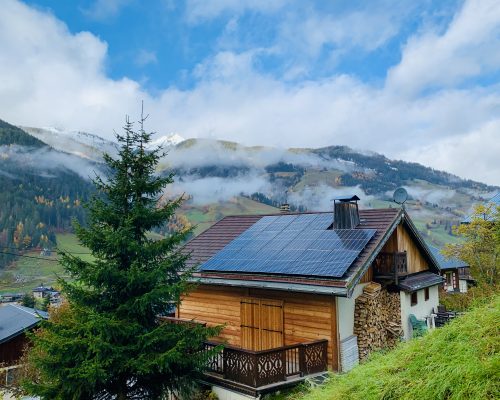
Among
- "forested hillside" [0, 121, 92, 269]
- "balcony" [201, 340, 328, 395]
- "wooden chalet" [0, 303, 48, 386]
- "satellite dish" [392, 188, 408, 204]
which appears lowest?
"wooden chalet" [0, 303, 48, 386]

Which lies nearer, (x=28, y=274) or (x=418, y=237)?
(x=418, y=237)

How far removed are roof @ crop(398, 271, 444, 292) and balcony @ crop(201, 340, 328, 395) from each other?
17.9 ft

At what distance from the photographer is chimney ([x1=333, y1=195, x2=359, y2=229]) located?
15.9 meters

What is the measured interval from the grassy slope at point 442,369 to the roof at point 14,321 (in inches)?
1164

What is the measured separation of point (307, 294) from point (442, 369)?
9.47 m

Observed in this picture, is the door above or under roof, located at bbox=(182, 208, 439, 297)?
under

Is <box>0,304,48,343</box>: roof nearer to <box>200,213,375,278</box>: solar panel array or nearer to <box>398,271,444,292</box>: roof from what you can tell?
<box>200,213,375,278</box>: solar panel array

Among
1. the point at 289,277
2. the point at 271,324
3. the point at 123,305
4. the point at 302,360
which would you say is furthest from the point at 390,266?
the point at 123,305

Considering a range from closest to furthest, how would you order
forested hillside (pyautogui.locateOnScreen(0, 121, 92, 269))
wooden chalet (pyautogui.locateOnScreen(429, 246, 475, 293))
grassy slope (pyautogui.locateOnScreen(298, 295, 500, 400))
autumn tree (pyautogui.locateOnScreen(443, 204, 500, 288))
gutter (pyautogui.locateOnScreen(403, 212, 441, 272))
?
1. grassy slope (pyautogui.locateOnScreen(298, 295, 500, 400))
2. gutter (pyautogui.locateOnScreen(403, 212, 441, 272))
3. autumn tree (pyautogui.locateOnScreen(443, 204, 500, 288))
4. wooden chalet (pyautogui.locateOnScreen(429, 246, 475, 293))
5. forested hillside (pyautogui.locateOnScreen(0, 121, 92, 269))

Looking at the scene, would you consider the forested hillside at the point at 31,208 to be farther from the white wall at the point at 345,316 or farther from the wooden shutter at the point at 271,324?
the white wall at the point at 345,316

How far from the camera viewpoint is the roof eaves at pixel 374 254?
1210 cm

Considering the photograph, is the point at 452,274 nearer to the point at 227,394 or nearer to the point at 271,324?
the point at 271,324

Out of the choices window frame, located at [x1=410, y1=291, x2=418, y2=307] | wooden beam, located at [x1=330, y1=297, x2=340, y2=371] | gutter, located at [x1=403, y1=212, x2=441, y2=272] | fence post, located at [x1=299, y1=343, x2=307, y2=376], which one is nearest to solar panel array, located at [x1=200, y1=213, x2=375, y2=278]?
wooden beam, located at [x1=330, y1=297, x2=340, y2=371]

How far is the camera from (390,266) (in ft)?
49.9
